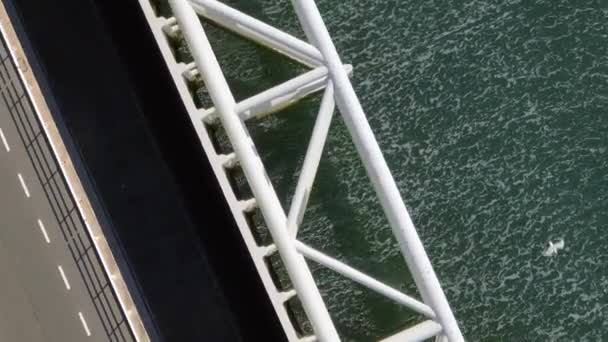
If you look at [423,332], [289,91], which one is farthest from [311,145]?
[423,332]

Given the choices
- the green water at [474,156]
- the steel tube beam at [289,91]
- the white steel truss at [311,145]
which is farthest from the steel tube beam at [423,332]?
the steel tube beam at [289,91]

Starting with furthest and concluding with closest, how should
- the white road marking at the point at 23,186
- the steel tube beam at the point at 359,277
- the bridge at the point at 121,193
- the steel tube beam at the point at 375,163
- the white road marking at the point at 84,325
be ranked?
the white road marking at the point at 23,186 → the white road marking at the point at 84,325 → the bridge at the point at 121,193 → the steel tube beam at the point at 359,277 → the steel tube beam at the point at 375,163

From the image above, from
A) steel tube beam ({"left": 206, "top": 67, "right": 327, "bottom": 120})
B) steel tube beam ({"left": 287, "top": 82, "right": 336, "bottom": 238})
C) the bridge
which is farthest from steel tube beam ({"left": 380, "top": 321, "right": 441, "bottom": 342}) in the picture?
steel tube beam ({"left": 206, "top": 67, "right": 327, "bottom": 120})

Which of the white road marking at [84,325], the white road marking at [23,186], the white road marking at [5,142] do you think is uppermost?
the white road marking at [5,142]

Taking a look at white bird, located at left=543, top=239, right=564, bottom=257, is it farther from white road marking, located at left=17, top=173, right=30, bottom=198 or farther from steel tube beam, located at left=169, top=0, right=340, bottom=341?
white road marking, located at left=17, top=173, right=30, bottom=198

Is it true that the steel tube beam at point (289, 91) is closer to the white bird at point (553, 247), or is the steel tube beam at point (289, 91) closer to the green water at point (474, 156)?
the green water at point (474, 156)

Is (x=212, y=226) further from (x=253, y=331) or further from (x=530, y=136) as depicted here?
(x=530, y=136)

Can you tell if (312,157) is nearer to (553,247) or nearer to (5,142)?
(553,247)
